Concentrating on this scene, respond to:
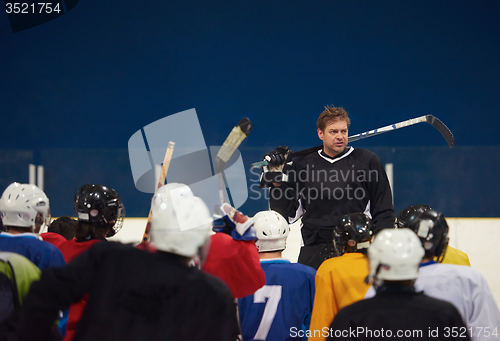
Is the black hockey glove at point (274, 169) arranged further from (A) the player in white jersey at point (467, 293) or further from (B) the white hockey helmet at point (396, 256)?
(B) the white hockey helmet at point (396, 256)

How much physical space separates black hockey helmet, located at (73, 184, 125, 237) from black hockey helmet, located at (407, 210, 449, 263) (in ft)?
4.45

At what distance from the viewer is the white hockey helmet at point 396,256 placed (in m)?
1.37

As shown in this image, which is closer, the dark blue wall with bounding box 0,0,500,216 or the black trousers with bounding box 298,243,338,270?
the black trousers with bounding box 298,243,338,270

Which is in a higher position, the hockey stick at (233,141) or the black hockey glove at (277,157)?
the hockey stick at (233,141)

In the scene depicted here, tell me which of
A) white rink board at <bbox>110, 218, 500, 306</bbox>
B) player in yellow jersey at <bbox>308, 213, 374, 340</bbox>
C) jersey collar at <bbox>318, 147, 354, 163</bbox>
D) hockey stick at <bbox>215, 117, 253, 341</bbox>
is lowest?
white rink board at <bbox>110, 218, 500, 306</bbox>

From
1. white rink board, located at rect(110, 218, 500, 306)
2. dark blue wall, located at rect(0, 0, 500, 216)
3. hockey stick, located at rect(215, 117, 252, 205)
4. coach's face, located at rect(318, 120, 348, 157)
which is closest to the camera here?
hockey stick, located at rect(215, 117, 252, 205)

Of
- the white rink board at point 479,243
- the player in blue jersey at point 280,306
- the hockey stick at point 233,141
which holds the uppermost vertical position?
the hockey stick at point 233,141

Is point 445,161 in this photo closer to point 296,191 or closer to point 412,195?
point 412,195

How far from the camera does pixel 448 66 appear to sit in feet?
20.7

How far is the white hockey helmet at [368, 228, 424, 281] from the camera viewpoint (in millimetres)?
1369

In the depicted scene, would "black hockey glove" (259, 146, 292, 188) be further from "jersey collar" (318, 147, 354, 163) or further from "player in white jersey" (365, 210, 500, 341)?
"player in white jersey" (365, 210, 500, 341)

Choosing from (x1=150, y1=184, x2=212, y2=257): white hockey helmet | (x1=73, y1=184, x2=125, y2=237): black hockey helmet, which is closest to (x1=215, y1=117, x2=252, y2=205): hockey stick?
(x1=150, y1=184, x2=212, y2=257): white hockey helmet

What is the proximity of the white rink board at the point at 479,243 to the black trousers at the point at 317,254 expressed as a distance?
1901mm

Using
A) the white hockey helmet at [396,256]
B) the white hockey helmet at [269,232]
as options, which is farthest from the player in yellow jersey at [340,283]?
the white hockey helmet at [396,256]
